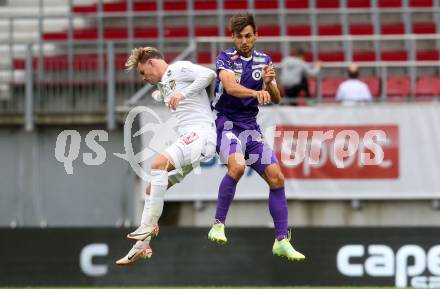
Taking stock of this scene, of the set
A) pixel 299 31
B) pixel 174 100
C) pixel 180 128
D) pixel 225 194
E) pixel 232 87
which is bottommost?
pixel 225 194

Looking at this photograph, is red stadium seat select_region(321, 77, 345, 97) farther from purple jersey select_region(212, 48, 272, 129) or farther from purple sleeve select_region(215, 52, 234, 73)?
purple sleeve select_region(215, 52, 234, 73)

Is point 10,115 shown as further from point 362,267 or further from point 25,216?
point 362,267

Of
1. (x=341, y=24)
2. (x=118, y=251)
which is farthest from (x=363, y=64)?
(x=118, y=251)

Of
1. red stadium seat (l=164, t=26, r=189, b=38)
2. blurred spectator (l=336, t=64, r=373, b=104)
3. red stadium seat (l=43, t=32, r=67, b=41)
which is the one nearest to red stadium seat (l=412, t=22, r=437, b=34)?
blurred spectator (l=336, t=64, r=373, b=104)

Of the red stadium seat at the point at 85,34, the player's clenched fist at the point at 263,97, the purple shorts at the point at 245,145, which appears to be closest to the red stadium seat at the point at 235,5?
the red stadium seat at the point at 85,34

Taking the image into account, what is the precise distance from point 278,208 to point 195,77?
1362 millimetres

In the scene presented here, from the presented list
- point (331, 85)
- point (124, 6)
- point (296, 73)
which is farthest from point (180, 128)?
point (124, 6)

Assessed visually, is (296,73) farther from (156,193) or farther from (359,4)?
(156,193)

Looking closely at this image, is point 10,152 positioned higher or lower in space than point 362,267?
higher

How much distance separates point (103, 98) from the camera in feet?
56.1

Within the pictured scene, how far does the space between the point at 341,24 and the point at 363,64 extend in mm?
1939

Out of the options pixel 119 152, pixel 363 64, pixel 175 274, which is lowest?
pixel 175 274

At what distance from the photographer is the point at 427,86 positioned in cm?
1609

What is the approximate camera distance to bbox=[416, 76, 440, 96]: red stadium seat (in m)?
16.0
